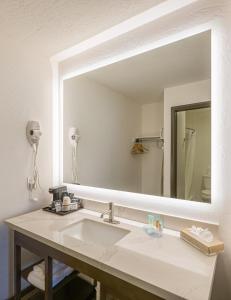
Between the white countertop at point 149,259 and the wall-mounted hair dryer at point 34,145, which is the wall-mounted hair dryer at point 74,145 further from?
the white countertop at point 149,259

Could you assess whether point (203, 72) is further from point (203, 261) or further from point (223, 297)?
point (223, 297)

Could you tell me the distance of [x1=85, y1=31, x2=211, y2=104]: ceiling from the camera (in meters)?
1.13

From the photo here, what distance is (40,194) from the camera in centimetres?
166

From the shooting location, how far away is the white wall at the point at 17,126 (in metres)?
1.40

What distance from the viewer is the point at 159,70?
1.34m

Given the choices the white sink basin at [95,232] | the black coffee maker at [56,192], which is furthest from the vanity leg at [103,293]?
the black coffee maker at [56,192]

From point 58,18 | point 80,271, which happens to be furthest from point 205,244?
point 58,18

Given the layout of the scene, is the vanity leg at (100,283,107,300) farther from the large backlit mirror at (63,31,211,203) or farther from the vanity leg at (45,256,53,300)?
the large backlit mirror at (63,31,211,203)

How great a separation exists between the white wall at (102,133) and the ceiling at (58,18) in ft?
1.28

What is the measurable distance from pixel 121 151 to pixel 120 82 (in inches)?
22.2

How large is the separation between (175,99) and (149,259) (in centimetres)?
97

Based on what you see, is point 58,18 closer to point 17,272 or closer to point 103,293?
point 103,293

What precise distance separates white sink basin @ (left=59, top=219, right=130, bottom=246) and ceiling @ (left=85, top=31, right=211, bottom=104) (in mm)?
940

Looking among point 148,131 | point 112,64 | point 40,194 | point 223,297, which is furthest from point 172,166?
point 40,194
